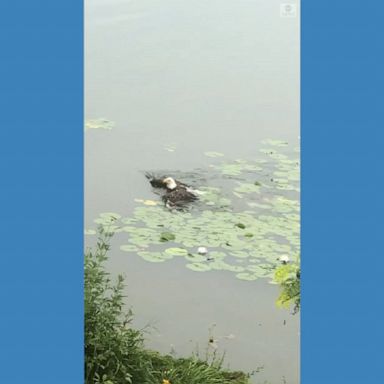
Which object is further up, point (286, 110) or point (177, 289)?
point (286, 110)

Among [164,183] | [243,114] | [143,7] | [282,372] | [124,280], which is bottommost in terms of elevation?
[282,372]

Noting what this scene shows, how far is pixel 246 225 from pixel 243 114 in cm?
62

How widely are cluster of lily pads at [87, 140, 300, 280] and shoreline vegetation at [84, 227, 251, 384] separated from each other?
216 millimetres

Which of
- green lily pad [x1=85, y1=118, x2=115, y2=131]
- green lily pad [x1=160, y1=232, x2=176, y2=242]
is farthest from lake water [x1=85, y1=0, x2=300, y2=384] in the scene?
green lily pad [x1=160, y1=232, x2=176, y2=242]

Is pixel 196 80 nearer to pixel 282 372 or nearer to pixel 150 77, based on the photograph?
pixel 150 77

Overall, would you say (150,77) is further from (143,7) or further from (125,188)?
(125,188)

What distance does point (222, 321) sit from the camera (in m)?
3.53

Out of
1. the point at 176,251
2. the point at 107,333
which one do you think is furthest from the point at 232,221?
the point at 107,333

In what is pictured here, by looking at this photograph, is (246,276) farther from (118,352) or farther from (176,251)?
(118,352)

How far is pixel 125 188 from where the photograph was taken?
3604 millimetres

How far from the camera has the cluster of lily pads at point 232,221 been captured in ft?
11.6

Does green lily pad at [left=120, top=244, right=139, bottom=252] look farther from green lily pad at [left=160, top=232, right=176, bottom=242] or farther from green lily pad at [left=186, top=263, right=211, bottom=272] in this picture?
green lily pad at [left=186, top=263, right=211, bottom=272]

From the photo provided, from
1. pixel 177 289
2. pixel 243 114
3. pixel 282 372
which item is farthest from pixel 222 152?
pixel 282 372

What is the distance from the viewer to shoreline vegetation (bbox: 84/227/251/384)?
3.40 meters
